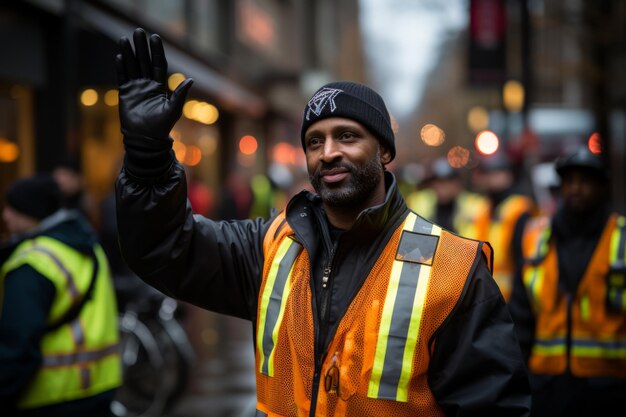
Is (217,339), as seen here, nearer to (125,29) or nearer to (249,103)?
(125,29)

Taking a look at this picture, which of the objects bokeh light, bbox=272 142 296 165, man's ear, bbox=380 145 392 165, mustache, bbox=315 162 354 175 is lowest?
mustache, bbox=315 162 354 175

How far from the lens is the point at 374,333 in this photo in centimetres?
267

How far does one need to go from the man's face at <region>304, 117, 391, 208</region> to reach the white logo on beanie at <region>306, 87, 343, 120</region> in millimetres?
41

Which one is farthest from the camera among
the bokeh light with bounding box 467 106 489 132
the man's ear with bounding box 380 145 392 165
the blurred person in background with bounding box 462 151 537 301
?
the bokeh light with bounding box 467 106 489 132

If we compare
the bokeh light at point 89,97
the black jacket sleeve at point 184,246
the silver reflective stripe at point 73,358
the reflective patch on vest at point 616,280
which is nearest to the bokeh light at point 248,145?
the bokeh light at point 89,97

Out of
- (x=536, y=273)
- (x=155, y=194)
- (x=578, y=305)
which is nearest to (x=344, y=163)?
(x=155, y=194)

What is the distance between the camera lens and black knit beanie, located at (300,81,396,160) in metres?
2.88

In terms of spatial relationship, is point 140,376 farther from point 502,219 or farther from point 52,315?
point 52,315

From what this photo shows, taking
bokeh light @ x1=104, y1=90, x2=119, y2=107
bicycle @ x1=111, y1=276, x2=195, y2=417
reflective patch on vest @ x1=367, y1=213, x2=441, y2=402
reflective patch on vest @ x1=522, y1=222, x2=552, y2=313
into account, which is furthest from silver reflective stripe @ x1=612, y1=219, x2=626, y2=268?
bokeh light @ x1=104, y1=90, x2=119, y2=107

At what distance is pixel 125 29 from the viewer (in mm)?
12695

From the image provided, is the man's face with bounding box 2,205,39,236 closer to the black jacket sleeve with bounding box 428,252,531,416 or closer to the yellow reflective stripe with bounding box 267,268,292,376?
the yellow reflective stripe with bounding box 267,268,292,376

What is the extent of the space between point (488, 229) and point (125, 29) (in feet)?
22.8

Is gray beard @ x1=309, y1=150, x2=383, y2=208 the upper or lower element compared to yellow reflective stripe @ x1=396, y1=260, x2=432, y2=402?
upper

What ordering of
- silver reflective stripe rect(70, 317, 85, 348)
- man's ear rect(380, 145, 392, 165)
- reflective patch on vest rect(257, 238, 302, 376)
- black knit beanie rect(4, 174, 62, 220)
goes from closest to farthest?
reflective patch on vest rect(257, 238, 302, 376) → man's ear rect(380, 145, 392, 165) → silver reflective stripe rect(70, 317, 85, 348) → black knit beanie rect(4, 174, 62, 220)
